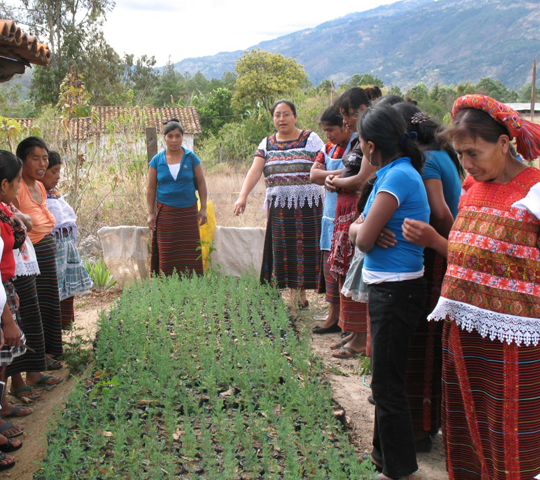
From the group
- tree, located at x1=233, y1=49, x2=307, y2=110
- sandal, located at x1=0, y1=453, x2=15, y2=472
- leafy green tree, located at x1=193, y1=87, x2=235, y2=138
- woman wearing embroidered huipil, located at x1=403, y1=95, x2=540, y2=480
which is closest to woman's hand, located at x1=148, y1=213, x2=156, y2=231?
sandal, located at x1=0, y1=453, x2=15, y2=472

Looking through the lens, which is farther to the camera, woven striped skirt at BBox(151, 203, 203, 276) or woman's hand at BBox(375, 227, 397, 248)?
woven striped skirt at BBox(151, 203, 203, 276)

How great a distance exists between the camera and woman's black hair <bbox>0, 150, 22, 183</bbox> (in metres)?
3.05

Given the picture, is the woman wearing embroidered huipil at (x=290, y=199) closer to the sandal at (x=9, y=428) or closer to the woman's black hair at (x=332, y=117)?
the woman's black hair at (x=332, y=117)

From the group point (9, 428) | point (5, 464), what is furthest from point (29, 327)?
point (5, 464)

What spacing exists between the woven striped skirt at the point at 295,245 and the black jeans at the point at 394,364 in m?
2.94

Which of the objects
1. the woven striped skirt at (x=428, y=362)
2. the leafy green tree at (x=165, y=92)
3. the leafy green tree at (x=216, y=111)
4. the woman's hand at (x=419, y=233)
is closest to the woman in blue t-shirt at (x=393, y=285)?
the woman's hand at (x=419, y=233)

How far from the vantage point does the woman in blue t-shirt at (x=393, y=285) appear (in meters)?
2.39

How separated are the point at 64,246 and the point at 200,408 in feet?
7.43

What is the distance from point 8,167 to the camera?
3.07m

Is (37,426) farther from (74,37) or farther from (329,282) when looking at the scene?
(74,37)

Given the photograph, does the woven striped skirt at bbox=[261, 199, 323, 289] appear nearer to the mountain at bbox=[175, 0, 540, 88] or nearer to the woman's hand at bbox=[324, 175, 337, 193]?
the woman's hand at bbox=[324, 175, 337, 193]

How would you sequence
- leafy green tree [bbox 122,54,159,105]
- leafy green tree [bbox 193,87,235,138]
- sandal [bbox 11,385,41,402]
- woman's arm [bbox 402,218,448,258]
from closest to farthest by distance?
woman's arm [bbox 402,218,448,258] → sandal [bbox 11,385,41,402] → leafy green tree [bbox 193,87,235,138] → leafy green tree [bbox 122,54,159,105]

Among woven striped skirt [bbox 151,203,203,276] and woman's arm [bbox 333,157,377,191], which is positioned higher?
woman's arm [bbox 333,157,377,191]

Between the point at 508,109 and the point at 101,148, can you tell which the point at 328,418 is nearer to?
the point at 508,109
